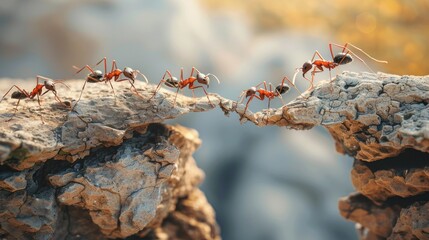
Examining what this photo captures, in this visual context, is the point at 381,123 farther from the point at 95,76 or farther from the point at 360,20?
the point at 360,20

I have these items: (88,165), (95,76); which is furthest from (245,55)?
(88,165)

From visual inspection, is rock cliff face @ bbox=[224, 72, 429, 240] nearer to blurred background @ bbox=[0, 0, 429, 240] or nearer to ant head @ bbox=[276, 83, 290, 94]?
ant head @ bbox=[276, 83, 290, 94]

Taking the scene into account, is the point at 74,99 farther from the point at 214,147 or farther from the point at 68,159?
the point at 214,147

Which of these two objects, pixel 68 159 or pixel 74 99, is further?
pixel 74 99

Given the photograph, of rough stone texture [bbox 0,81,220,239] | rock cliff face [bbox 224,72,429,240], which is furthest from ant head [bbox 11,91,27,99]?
rock cliff face [bbox 224,72,429,240]

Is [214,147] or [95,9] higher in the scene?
[95,9]

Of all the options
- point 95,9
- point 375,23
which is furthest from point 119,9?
point 375,23

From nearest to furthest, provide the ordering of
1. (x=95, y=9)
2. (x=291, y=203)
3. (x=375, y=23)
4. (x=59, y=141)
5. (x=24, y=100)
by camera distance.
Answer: (x=59, y=141), (x=24, y=100), (x=291, y=203), (x=95, y=9), (x=375, y=23)
